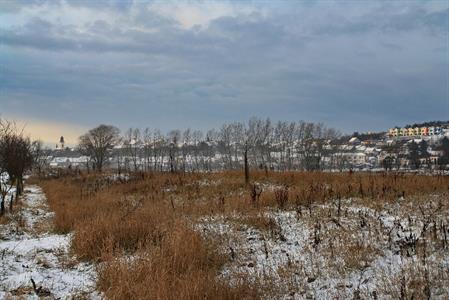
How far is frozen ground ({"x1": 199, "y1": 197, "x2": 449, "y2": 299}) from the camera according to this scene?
512 centimetres

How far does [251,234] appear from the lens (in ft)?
27.2

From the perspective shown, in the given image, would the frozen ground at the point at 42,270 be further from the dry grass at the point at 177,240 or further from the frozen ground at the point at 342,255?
the frozen ground at the point at 342,255

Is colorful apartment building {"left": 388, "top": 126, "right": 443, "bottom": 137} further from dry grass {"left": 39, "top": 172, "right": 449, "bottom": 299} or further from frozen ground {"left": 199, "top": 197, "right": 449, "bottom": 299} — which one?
frozen ground {"left": 199, "top": 197, "right": 449, "bottom": 299}

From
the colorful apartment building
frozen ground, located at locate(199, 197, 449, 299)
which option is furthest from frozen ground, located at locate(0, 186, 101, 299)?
the colorful apartment building

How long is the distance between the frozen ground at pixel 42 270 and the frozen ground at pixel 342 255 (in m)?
2.21

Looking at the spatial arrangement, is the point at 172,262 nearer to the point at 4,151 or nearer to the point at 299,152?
the point at 4,151

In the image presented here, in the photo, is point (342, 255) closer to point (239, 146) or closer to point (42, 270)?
point (42, 270)

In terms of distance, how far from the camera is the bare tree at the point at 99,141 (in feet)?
300

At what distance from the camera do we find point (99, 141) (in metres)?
95.4

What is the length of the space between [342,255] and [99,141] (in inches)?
3696

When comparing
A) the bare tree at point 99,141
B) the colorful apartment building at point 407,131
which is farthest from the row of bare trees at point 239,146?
the colorful apartment building at point 407,131

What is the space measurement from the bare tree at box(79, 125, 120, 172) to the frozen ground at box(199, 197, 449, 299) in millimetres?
84406

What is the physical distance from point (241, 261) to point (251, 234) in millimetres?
1538

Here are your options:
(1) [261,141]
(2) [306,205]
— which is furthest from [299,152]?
(2) [306,205]
